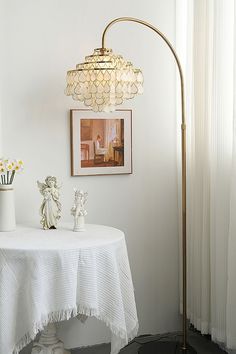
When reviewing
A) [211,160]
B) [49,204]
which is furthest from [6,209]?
[211,160]

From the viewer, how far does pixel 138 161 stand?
3.31 m

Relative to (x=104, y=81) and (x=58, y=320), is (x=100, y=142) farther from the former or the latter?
(x=58, y=320)

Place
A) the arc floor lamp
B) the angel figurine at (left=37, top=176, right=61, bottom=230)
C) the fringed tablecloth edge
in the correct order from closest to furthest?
the fringed tablecloth edge → the arc floor lamp → the angel figurine at (left=37, top=176, right=61, bottom=230)

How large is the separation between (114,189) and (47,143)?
19.4 inches

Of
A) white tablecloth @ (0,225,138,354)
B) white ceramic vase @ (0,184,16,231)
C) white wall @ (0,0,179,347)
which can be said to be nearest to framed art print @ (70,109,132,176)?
white wall @ (0,0,179,347)

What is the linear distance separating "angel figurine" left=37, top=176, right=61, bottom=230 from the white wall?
0.87 feet

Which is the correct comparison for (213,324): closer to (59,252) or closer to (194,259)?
(194,259)

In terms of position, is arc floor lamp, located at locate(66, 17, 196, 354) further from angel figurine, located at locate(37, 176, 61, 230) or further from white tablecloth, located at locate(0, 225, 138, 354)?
white tablecloth, located at locate(0, 225, 138, 354)

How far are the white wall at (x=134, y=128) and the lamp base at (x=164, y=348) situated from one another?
0.76 ft

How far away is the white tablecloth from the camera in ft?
7.87

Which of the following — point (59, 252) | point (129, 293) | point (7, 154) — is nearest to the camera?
point (59, 252)

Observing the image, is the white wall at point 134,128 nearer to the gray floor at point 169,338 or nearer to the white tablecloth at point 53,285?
the gray floor at point 169,338

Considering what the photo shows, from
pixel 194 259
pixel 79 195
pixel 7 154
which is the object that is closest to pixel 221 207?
pixel 194 259

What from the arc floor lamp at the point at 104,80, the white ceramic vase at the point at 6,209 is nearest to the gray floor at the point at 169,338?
the white ceramic vase at the point at 6,209
